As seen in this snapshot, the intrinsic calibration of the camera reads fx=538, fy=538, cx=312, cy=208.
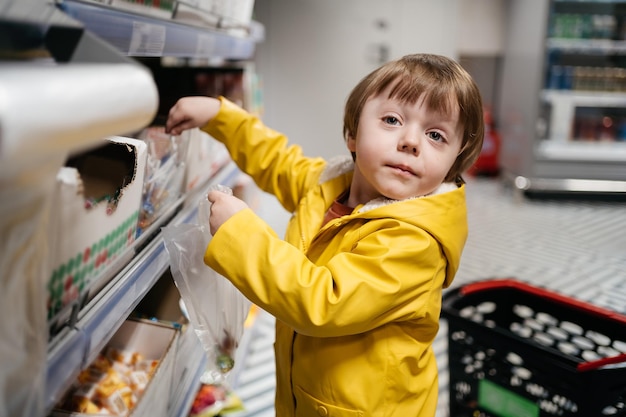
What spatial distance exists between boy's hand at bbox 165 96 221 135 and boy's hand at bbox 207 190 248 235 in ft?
1.09

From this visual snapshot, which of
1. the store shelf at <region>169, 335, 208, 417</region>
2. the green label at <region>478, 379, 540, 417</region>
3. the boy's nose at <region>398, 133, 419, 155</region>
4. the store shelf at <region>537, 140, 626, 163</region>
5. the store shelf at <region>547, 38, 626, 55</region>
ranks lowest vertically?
the store shelf at <region>537, 140, 626, 163</region>

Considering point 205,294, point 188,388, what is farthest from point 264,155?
point 188,388

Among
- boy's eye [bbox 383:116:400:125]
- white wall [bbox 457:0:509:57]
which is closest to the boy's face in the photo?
boy's eye [bbox 383:116:400:125]

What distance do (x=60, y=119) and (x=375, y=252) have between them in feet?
2.00

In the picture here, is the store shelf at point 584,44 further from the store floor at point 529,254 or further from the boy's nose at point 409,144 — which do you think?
the boy's nose at point 409,144

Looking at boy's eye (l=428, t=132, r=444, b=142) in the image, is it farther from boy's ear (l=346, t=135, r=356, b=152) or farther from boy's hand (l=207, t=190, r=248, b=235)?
boy's hand (l=207, t=190, r=248, b=235)

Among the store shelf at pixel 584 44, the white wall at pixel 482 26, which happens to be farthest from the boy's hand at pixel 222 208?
the white wall at pixel 482 26

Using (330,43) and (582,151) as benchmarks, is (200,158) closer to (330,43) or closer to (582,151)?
(330,43)

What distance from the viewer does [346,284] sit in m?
0.89

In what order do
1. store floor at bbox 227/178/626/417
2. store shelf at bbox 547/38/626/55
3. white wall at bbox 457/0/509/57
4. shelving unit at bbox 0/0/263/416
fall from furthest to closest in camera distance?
white wall at bbox 457/0/509/57 → store shelf at bbox 547/38/626/55 → store floor at bbox 227/178/626/417 → shelving unit at bbox 0/0/263/416

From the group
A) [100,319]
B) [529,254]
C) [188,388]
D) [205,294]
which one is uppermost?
[100,319]

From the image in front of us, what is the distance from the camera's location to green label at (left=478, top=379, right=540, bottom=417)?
1463 millimetres

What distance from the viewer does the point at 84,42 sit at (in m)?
0.65

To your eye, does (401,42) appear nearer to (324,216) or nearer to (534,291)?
(534,291)
